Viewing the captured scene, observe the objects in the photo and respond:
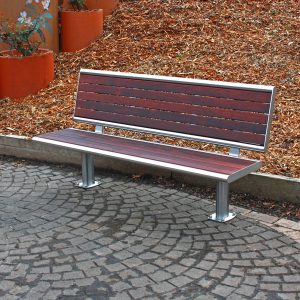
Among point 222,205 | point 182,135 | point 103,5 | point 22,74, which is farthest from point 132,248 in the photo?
point 103,5

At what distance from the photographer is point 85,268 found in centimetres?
389

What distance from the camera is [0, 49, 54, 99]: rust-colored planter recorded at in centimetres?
779

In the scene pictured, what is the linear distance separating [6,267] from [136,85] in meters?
2.09

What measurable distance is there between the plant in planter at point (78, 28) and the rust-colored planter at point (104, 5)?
0.57 metres

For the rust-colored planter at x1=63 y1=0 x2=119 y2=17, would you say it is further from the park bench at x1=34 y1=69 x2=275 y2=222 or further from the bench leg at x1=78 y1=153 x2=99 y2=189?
the bench leg at x1=78 y1=153 x2=99 y2=189

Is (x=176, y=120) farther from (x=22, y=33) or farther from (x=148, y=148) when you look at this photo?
(x=22, y=33)

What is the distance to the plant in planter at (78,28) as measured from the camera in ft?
30.9

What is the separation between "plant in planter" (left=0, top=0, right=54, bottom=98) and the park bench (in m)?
2.37

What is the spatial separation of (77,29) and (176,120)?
16.0ft

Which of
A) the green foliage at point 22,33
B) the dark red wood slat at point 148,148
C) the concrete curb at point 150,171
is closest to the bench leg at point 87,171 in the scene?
the dark red wood slat at point 148,148

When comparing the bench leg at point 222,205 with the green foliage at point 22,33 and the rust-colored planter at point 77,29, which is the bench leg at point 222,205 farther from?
the rust-colored planter at point 77,29

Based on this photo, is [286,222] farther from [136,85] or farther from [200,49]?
[200,49]

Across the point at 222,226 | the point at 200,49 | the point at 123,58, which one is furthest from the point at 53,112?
the point at 222,226

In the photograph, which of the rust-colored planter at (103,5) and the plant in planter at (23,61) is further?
the rust-colored planter at (103,5)
